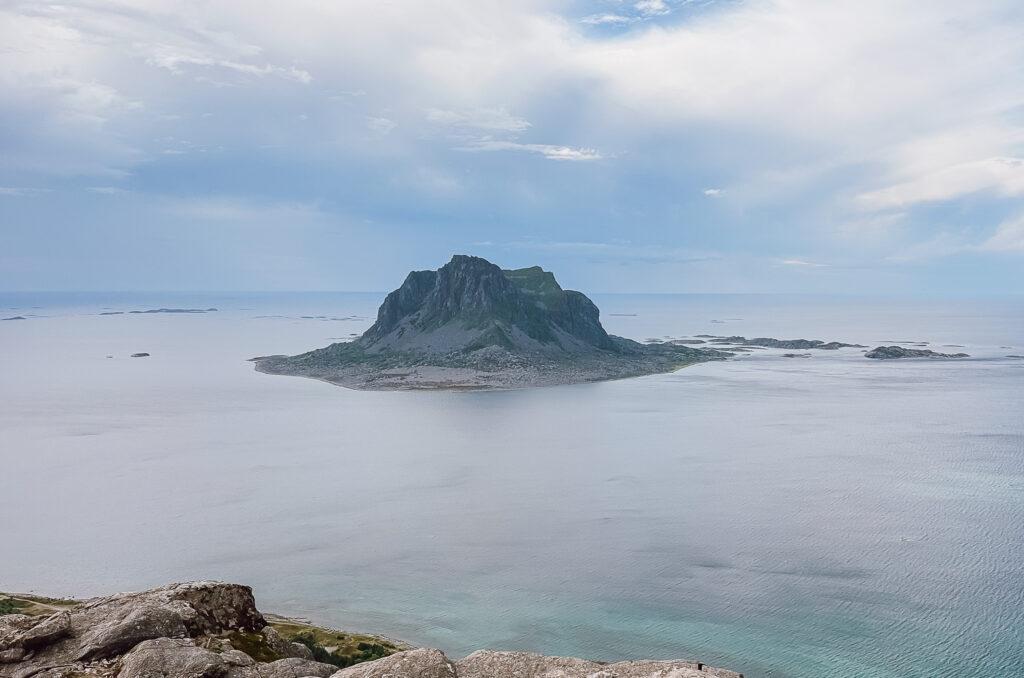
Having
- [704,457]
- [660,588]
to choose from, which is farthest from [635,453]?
[660,588]

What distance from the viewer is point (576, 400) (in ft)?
566

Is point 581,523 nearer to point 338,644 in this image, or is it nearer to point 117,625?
point 338,644

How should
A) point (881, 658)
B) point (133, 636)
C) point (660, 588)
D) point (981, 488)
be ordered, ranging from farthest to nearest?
→ point (981, 488), point (660, 588), point (881, 658), point (133, 636)

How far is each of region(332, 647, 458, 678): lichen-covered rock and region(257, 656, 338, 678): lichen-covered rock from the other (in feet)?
6.26

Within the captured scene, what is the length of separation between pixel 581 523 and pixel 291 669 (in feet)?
202

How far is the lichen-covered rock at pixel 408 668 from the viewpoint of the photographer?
1792 centimetres

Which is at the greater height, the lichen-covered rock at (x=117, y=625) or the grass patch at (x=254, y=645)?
the lichen-covered rock at (x=117, y=625)

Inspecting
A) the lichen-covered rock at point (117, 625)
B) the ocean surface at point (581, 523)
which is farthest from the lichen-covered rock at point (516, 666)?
the ocean surface at point (581, 523)

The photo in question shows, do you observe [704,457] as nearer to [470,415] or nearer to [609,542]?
[609,542]

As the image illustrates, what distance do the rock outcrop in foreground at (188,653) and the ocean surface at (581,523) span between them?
30.4 meters

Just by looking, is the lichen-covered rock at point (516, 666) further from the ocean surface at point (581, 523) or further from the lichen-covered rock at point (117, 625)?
the ocean surface at point (581, 523)

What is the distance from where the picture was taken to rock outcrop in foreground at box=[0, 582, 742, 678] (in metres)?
18.3

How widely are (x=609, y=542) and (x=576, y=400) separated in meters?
101

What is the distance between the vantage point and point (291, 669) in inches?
786
